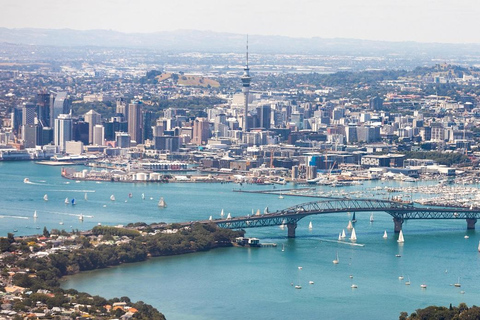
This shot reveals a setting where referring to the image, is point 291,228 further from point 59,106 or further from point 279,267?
point 59,106

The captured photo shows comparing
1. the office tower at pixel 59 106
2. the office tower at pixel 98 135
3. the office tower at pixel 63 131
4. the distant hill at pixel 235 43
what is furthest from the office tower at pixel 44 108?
the distant hill at pixel 235 43

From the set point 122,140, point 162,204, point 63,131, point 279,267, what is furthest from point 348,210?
point 63,131

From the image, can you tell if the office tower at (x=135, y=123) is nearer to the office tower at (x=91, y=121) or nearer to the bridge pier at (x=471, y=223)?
the office tower at (x=91, y=121)

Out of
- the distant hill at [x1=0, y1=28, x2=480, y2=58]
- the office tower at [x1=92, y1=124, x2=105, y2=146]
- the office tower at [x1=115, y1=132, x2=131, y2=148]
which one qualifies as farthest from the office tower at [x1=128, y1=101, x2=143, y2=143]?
the distant hill at [x1=0, y1=28, x2=480, y2=58]

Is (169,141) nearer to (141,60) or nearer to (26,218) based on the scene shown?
(26,218)

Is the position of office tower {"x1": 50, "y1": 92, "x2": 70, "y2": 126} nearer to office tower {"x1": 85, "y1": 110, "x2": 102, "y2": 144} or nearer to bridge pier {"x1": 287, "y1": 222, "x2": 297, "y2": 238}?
office tower {"x1": 85, "y1": 110, "x2": 102, "y2": 144}

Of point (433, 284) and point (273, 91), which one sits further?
point (273, 91)

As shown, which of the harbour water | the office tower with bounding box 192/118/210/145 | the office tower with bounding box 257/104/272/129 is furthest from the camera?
the office tower with bounding box 257/104/272/129

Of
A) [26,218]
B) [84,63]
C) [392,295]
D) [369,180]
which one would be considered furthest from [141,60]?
[392,295]
